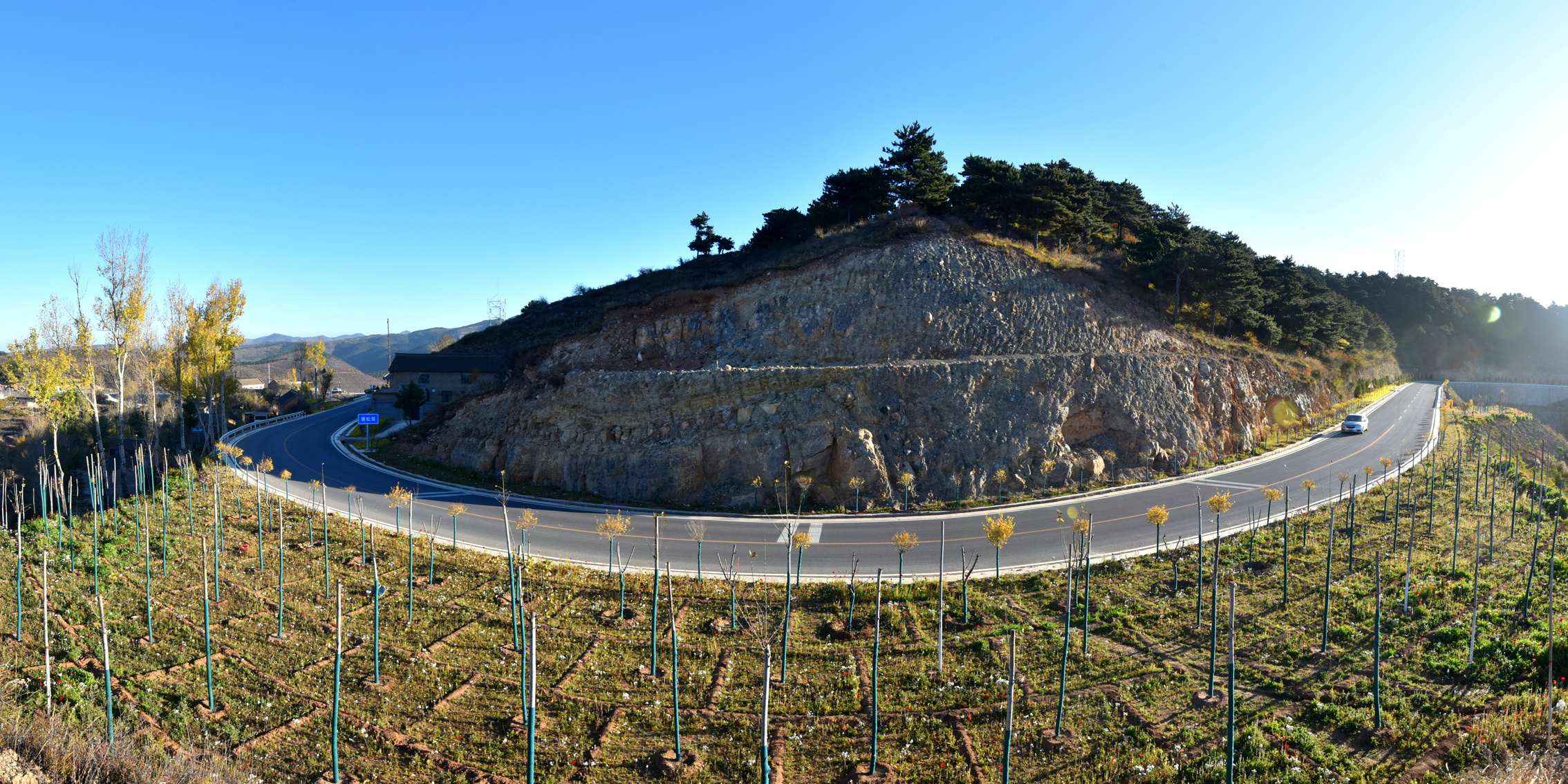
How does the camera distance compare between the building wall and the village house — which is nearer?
the village house

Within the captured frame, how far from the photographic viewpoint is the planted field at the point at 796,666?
9.19m

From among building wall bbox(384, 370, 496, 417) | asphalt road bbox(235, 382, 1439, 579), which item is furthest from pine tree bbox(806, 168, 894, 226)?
building wall bbox(384, 370, 496, 417)

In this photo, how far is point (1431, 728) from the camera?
380 inches

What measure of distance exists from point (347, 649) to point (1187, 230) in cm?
4699

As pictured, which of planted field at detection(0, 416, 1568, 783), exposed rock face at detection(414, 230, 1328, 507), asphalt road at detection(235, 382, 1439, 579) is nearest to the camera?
planted field at detection(0, 416, 1568, 783)

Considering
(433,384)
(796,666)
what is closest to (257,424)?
(433,384)

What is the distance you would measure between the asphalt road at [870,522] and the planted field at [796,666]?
66.5 inches

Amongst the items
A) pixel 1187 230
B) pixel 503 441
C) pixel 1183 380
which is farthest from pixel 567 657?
pixel 1187 230

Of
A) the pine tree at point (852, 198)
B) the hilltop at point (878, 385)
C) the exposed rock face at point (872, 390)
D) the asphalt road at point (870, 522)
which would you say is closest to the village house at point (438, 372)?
the hilltop at point (878, 385)

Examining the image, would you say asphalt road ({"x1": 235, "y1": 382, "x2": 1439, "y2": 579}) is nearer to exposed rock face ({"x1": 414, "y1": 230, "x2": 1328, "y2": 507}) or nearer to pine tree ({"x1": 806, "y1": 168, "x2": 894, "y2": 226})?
exposed rock face ({"x1": 414, "y1": 230, "x2": 1328, "y2": 507})

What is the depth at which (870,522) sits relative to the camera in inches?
953

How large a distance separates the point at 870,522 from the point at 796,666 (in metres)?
12.2

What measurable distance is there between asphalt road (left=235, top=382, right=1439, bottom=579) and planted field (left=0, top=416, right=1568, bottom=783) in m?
1.69

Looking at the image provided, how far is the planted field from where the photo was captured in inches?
362
